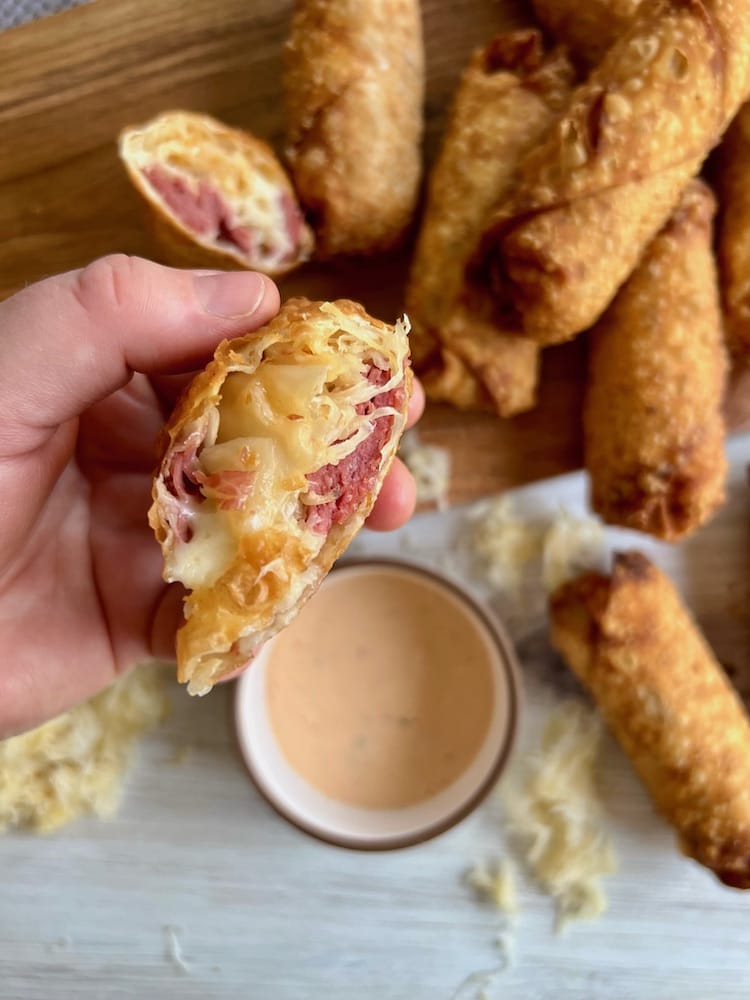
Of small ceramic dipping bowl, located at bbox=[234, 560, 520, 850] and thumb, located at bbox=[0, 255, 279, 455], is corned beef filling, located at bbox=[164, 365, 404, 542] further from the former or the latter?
small ceramic dipping bowl, located at bbox=[234, 560, 520, 850]

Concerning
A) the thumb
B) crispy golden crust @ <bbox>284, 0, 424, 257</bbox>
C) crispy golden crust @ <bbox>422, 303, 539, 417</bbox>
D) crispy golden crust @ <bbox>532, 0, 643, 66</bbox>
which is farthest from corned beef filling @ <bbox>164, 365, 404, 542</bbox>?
crispy golden crust @ <bbox>532, 0, 643, 66</bbox>

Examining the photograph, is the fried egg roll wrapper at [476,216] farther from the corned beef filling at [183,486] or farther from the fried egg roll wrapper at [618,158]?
the corned beef filling at [183,486]

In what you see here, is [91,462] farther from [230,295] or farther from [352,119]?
[352,119]

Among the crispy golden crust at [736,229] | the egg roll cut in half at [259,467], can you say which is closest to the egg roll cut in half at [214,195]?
the egg roll cut in half at [259,467]

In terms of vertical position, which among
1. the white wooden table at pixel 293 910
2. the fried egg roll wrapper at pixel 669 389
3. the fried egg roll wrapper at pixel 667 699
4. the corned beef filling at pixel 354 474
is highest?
the corned beef filling at pixel 354 474

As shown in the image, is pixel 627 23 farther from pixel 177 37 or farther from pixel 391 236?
pixel 177 37

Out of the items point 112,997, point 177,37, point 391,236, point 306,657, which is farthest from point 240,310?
point 112,997
